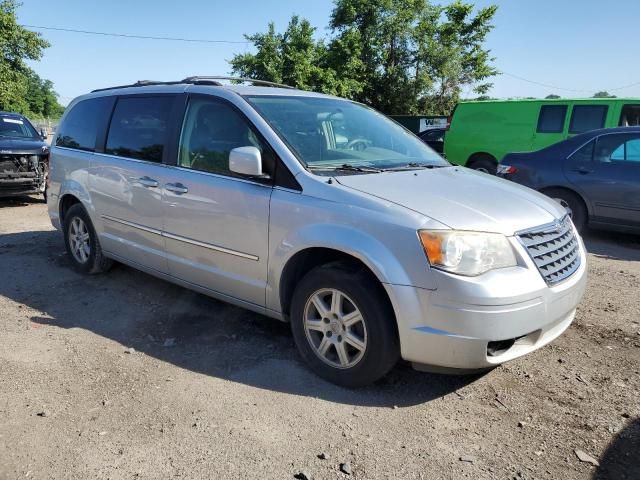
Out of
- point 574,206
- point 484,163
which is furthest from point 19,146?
point 574,206

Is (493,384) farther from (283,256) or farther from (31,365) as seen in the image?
(31,365)

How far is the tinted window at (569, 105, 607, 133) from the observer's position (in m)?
9.91

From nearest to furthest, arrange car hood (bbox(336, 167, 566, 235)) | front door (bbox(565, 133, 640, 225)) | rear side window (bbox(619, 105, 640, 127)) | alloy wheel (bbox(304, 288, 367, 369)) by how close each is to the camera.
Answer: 1. car hood (bbox(336, 167, 566, 235))
2. alloy wheel (bbox(304, 288, 367, 369))
3. front door (bbox(565, 133, 640, 225))
4. rear side window (bbox(619, 105, 640, 127))

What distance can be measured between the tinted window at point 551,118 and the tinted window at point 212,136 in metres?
8.50

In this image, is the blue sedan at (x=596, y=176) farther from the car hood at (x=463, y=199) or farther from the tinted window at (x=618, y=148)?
the car hood at (x=463, y=199)

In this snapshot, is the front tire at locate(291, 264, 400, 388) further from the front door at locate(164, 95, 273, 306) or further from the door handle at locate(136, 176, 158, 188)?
the door handle at locate(136, 176, 158, 188)

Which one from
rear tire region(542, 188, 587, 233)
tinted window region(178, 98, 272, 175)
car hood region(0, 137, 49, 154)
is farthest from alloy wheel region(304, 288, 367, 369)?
car hood region(0, 137, 49, 154)

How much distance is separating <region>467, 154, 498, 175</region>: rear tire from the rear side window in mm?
2429

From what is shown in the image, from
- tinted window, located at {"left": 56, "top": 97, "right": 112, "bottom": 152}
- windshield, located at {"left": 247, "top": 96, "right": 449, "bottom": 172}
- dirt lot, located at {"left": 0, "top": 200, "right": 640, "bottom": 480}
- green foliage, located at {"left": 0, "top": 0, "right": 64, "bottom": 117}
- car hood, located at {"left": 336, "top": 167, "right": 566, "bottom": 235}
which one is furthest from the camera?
green foliage, located at {"left": 0, "top": 0, "right": 64, "bottom": 117}

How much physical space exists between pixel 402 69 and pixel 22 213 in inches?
1070

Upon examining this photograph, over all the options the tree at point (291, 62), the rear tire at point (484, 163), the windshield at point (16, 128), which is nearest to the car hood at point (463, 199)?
the rear tire at point (484, 163)

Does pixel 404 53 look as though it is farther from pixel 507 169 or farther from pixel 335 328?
pixel 335 328

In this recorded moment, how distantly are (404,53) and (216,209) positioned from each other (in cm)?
3117

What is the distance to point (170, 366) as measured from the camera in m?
3.55
